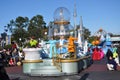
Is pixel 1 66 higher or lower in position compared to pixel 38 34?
lower

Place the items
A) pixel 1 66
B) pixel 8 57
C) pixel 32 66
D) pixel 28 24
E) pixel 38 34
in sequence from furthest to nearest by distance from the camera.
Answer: pixel 28 24 < pixel 38 34 < pixel 8 57 < pixel 32 66 < pixel 1 66

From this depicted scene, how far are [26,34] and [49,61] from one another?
2801 inches

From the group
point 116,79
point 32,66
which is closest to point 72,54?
point 32,66

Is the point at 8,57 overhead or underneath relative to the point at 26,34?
underneath

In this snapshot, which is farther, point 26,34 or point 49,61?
point 26,34

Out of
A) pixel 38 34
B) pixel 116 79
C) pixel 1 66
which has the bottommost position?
pixel 116 79

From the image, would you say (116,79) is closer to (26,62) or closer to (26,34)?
(26,62)

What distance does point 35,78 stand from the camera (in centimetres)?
1464

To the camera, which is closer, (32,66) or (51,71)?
(51,71)

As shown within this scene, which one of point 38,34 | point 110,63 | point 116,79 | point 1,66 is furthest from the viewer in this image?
point 38,34

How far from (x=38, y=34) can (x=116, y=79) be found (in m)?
70.3

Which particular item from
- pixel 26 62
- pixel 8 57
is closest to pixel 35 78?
pixel 26 62

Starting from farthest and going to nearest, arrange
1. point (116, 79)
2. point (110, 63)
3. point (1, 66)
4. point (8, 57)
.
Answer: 1. point (8, 57)
2. point (110, 63)
3. point (116, 79)
4. point (1, 66)

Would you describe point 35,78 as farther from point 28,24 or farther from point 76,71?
point 28,24
